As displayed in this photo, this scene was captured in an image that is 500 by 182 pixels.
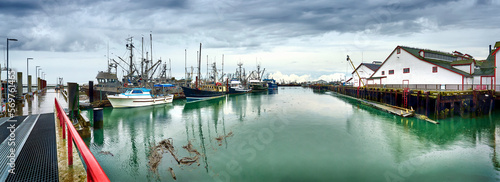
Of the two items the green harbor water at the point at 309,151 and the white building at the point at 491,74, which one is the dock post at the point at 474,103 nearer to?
the green harbor water at the point at 309,151

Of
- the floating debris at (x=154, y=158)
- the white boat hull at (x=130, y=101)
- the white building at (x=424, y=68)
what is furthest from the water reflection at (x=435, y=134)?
the white boat hull at (x=130, y=101)

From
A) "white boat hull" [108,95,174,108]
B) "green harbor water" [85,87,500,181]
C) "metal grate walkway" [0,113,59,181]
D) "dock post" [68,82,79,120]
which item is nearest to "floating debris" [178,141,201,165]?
"green harbor water" [85,87,500,181]

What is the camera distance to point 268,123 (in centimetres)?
2164

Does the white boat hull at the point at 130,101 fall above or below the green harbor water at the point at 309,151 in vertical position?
above

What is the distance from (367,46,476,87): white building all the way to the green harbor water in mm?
12431

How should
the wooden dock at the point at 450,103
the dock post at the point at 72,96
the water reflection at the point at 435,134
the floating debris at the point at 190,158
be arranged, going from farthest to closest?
the wooden dock at the point at 450,103, the dock post at the point at 72,96, the water reflection at the point at 435,134, the floating debris at the point at 190,158

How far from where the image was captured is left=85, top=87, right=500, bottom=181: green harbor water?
958 centimetres

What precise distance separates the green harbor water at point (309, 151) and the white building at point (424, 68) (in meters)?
12.4

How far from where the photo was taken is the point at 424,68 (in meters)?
33.9

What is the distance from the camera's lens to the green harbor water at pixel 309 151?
9578mm

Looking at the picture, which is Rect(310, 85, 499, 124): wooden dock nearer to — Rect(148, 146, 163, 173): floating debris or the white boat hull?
Rect(148, 146, 163, 173): floating debris

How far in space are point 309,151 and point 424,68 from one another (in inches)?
1292

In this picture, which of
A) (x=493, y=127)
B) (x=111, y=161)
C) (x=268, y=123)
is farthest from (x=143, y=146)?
(x=493, y=127)

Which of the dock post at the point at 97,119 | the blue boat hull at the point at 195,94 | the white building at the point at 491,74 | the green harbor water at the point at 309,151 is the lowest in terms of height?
the green harbor water at the point at 309,151
